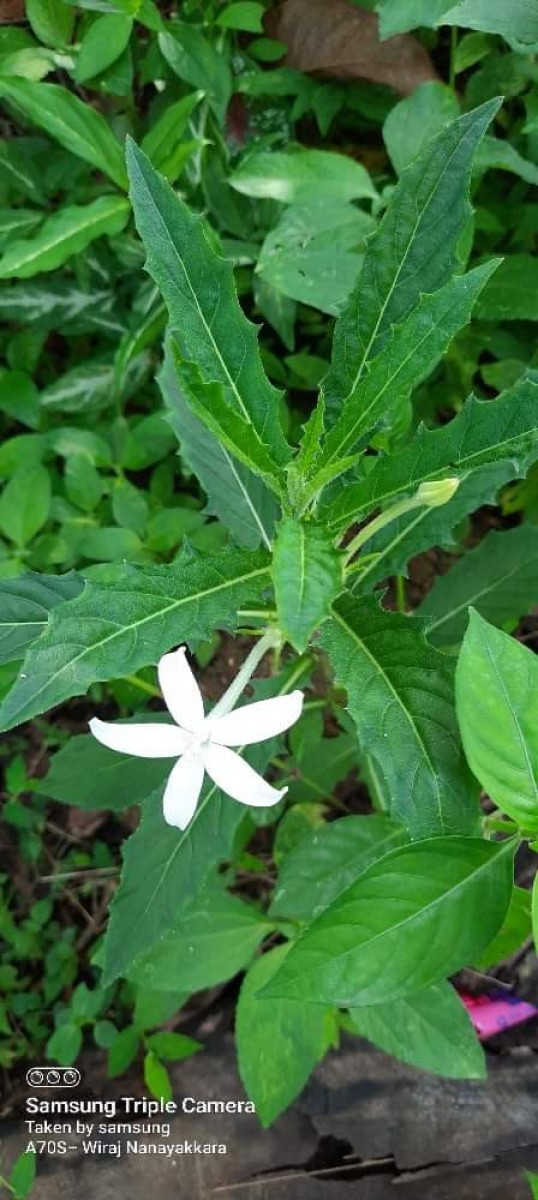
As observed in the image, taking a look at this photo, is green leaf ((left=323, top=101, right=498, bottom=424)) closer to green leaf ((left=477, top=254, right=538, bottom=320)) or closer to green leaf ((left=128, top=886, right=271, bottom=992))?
green leaf ((left=477, top=254, right=538, bottom=320))

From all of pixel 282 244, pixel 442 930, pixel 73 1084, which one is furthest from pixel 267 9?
pixel 73 1084

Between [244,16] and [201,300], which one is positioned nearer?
[201,300]

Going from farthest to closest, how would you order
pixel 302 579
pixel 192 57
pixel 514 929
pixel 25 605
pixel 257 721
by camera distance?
pixel 192 57 < pixel 514 929 < pixel 25 605 < pixel 257 721 < pixel 302 579

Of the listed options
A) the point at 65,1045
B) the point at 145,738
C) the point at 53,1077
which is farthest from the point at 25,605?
the point at 53,1077

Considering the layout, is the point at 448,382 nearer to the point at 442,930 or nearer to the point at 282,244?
the point at 282,244

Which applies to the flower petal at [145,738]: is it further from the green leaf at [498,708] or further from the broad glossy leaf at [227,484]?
the broad glossy leaf at [227,484]

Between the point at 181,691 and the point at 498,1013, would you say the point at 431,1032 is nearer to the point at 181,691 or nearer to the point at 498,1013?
the point at 498,1013
